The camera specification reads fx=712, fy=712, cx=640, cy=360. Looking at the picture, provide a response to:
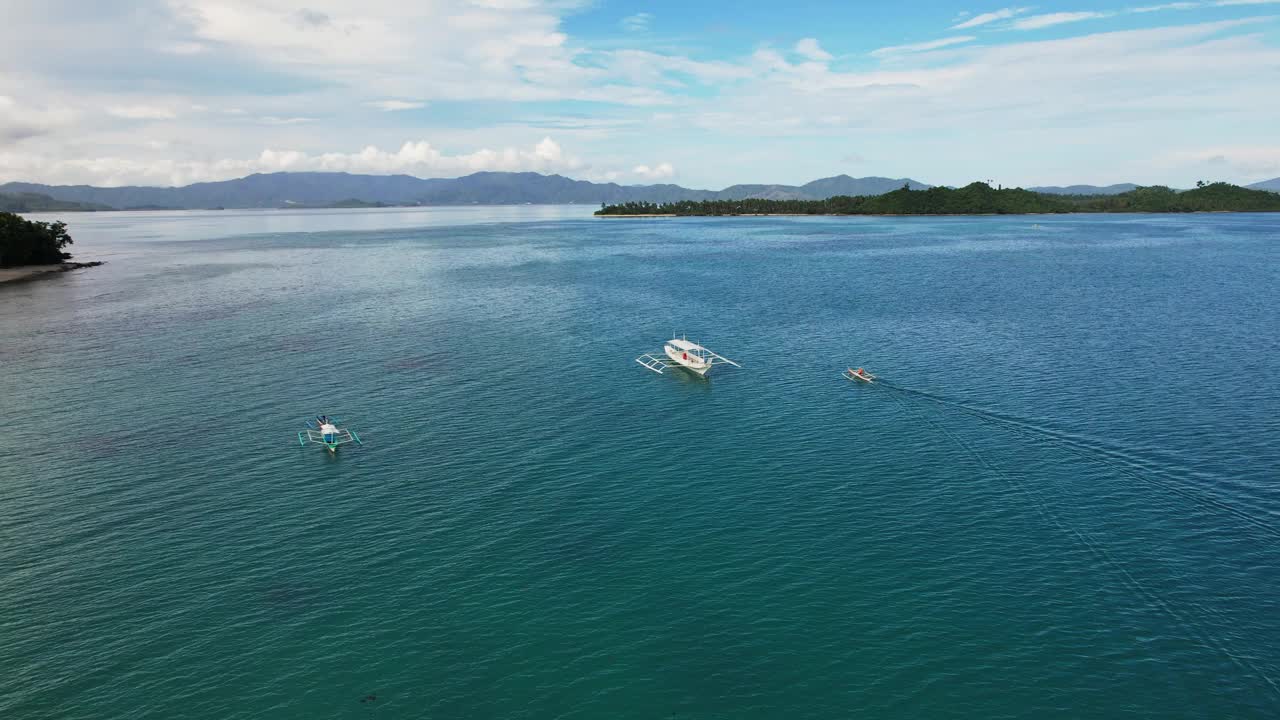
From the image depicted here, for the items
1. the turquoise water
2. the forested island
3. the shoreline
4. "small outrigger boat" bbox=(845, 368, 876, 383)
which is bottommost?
the turquoise water

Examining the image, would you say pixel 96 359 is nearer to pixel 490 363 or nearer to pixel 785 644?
pixel 490 363

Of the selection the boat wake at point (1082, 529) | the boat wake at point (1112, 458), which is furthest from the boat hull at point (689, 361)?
the boat wake at point (1112, 458)

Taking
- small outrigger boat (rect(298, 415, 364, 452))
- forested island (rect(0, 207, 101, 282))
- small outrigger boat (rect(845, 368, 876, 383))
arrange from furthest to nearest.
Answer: forested island (rect(0, 207, 101, 282))
small outrigger boat (rect(845, 368, 876, 383))
small outrigger boat (rect(298, 415, 364, 452))

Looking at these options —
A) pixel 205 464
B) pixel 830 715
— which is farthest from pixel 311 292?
pixel 830 715

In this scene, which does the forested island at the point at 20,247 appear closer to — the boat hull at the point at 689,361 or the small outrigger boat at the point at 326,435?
the small outrigger boat at the point at 326,435

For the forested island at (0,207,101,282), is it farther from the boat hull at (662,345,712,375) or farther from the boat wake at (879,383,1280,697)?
the boat wake at (879,383,1280,697)

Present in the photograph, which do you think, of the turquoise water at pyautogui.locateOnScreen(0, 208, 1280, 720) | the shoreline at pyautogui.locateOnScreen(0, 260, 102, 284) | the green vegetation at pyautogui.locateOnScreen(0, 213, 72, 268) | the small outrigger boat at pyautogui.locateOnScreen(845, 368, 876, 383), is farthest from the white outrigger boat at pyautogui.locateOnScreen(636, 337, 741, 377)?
the green vegetation at pyautogui.locateOnScreen(0, 213, 72, 268)
